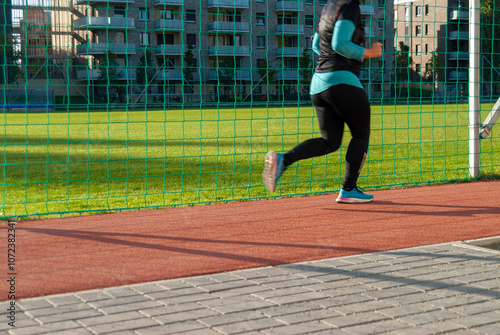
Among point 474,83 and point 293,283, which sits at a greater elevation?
point 474,83

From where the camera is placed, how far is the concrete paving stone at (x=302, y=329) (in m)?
3.10

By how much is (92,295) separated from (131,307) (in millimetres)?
352

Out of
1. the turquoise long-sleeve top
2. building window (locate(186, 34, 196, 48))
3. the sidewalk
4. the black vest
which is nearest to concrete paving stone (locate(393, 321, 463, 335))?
the sidewalk

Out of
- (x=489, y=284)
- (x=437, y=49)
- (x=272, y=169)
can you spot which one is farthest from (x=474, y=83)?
(x=437, y=49)

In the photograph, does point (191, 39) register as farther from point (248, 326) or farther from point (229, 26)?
point (248, 326)

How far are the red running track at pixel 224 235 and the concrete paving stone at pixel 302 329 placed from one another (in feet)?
3.81

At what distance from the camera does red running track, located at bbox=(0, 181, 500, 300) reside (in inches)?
170

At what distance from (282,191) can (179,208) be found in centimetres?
164

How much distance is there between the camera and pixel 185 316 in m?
3.34

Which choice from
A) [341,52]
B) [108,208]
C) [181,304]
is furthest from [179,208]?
[181,304]

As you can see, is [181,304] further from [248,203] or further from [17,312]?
[248,203]

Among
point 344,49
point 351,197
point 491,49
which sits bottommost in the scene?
point 351,197

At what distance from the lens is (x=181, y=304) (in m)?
3.54

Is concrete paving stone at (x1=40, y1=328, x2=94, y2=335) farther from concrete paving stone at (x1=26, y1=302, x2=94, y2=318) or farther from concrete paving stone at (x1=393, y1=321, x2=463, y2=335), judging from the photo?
concrete paving stone at (x1=393, y1=321, x2=463, y2=335)
